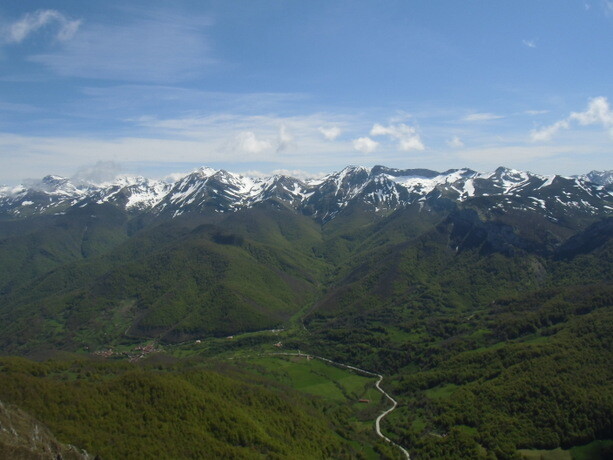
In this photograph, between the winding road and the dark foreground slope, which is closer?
the dark foreground slope

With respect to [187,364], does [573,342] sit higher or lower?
higher

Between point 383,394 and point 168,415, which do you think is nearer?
point 168,415

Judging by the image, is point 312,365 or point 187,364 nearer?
point 187,364

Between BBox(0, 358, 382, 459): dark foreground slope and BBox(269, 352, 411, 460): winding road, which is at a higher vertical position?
BBox(0, 358, 382, 459): dark foreground slope

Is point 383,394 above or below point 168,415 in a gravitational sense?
below

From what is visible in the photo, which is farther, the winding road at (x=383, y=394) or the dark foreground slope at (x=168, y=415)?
the winding road at (x=383, y=394)

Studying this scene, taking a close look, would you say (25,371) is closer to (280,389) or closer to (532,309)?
(280,389)

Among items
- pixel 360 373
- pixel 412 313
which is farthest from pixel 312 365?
pixel 412 313

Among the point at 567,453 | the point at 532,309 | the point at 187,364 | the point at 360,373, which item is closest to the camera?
the point at 567,453

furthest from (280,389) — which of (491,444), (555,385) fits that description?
(555,385)

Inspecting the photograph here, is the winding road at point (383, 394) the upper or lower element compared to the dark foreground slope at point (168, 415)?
lower

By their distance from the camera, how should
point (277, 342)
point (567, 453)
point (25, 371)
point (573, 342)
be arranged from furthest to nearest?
1. point (277, 342)
2. point (573, 342)
3. point (25, 371)
4. point (567, 453)
